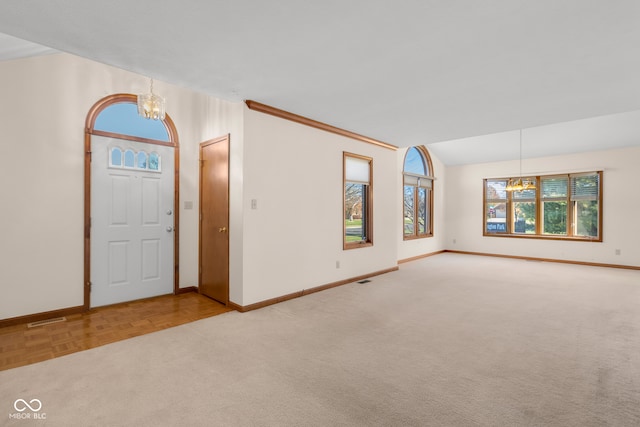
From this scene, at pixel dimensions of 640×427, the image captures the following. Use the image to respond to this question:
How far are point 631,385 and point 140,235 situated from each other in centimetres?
511

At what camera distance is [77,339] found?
2.88 m

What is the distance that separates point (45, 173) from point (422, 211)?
7.68 meters

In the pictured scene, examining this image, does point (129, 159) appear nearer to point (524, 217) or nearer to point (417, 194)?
point (417, 194)

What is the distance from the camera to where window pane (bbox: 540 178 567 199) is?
24.3ft

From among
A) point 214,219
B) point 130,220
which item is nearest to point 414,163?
point 214,219

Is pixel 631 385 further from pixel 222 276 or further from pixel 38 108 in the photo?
→ pixel 38 108

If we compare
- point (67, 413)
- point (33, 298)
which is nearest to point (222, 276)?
point (33, 298)

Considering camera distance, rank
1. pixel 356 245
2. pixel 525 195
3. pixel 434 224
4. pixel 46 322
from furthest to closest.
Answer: pixel 434 224, pixel 525 195, pixel 356 245, pixel 46 322

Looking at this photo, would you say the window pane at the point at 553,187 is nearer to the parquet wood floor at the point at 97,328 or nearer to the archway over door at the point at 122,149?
the parquet wood floor at the point at 97,328

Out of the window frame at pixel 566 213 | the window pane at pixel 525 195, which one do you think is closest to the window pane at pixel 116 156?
the window frame at pixel 566 213

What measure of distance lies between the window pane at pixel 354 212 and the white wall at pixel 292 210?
0.28 metres

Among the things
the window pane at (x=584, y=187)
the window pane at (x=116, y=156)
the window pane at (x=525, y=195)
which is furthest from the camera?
the window pane at (x=525, y=195)

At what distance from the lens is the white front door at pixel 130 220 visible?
12.4 feet

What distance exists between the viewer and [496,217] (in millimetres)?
8367
